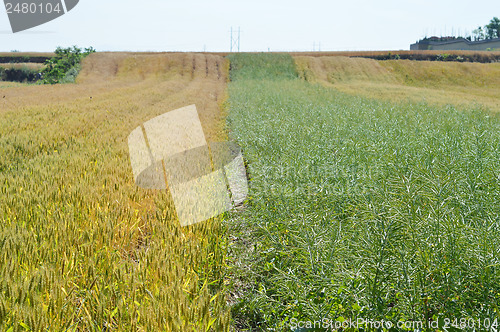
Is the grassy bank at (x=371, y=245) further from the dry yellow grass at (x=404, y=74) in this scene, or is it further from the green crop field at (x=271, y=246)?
the dry yellow grass at (x=404, y=74)

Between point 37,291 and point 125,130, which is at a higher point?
point 37,291

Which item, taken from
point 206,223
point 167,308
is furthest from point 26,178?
point 167,308

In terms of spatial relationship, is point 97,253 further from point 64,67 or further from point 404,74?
point 64,67

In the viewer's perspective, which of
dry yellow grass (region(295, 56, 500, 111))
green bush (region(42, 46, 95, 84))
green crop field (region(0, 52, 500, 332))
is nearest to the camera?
green crop field (region(0, 52, 500, 332))

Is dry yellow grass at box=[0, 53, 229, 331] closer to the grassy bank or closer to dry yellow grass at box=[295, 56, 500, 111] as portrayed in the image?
the grassy bank

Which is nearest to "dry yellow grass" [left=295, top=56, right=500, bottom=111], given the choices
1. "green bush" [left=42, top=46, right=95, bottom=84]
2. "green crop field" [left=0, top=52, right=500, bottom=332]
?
"green bush" [left=42, top=46, right=95, bottom=84]

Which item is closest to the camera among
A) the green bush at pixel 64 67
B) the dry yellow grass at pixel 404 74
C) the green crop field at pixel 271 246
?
the green crop field at pixel 271 246

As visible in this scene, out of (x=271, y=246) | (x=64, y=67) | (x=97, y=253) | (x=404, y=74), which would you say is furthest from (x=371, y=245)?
(x=64, y=67)

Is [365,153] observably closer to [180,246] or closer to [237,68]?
[180,246]

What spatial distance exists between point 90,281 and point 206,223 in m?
1.36

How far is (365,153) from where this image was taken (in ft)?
18.1

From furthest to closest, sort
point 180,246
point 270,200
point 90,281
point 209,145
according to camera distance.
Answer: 1. point 209,145
2. point 270,200
3. point 180,246
4. point 90,281

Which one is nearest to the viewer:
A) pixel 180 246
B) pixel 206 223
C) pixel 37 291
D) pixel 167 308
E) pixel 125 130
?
pixel 167 308

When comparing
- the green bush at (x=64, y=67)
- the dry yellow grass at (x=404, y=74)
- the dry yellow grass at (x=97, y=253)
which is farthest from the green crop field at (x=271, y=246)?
the green bush at (x=64, y=67)
